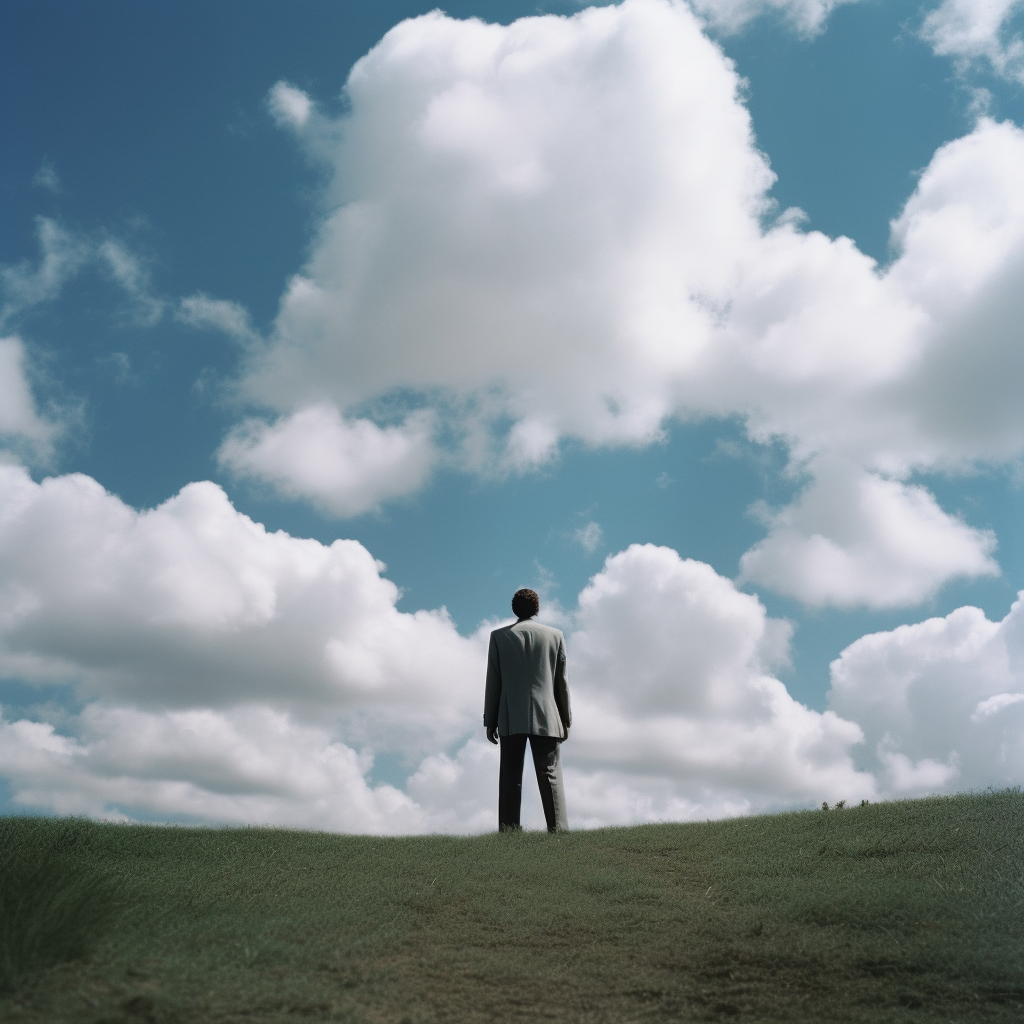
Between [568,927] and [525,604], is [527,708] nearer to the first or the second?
[525,604]

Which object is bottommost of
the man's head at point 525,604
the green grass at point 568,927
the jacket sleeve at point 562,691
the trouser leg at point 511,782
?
the green grass at point 568,927

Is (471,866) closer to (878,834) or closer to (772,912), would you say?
(772,912)

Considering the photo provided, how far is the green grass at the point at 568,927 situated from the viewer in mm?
5449

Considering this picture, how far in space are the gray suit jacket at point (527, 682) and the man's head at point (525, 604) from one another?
14cm

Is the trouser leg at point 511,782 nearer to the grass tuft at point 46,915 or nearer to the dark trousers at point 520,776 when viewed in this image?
the dark trousers at point 520,776

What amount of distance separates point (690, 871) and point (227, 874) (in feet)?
14.1

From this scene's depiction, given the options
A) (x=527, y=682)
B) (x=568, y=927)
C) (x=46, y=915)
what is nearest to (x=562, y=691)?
(x=527, y=682)

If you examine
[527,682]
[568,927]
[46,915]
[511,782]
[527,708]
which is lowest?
[568,927]

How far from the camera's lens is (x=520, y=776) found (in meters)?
11.5

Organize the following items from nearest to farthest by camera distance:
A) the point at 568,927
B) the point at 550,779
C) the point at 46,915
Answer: the point at 46,915 < the point at 568,927 < the point at 550,779

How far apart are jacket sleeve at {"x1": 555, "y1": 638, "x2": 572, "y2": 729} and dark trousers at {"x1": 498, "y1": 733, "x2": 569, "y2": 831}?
37 cm

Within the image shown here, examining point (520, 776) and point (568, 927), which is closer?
point (568, 927)

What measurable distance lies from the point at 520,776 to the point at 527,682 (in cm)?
112

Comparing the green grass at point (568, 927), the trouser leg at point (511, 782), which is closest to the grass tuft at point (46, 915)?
the green grass at point (568, 927)
